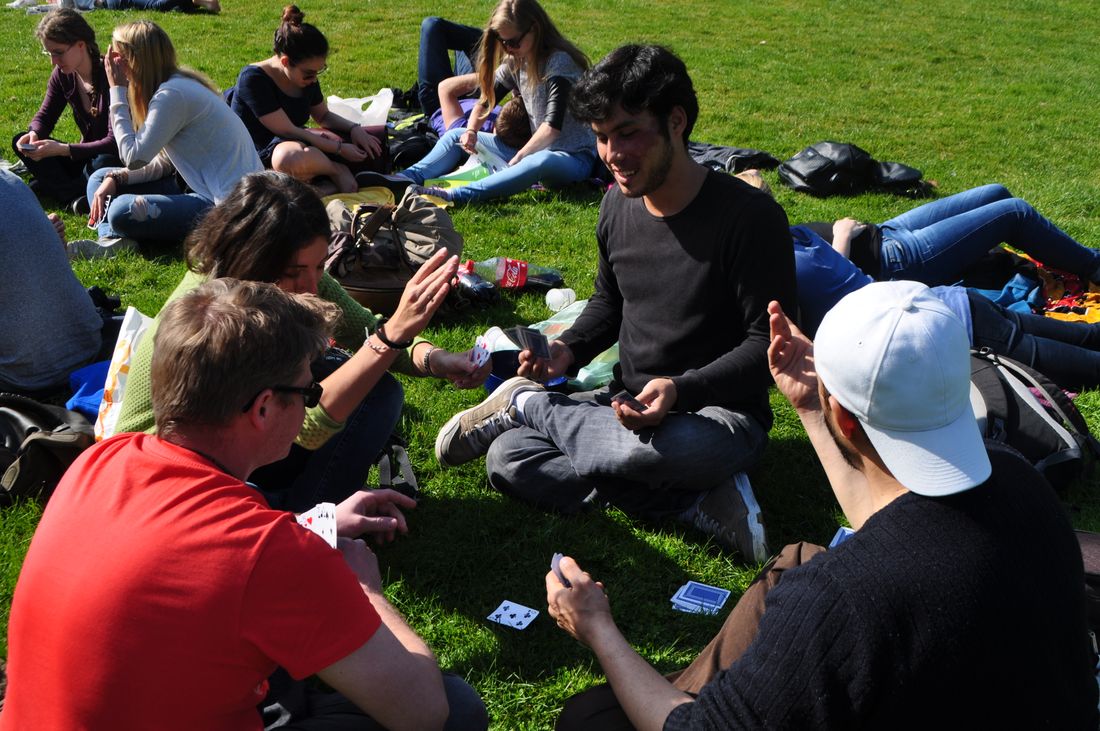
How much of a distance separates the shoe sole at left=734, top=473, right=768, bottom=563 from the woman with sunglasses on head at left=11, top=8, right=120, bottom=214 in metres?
5.58

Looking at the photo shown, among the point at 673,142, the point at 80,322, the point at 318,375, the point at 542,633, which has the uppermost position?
the point at 673,142

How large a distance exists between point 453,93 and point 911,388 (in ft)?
25.2

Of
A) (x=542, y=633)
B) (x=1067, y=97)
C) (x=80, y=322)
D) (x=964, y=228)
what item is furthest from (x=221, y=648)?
(x=1067, y=97)

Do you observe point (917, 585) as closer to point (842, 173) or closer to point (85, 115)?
point (842, 173)

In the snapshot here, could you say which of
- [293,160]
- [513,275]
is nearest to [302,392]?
[513,275]

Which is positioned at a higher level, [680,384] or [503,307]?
[680,384]

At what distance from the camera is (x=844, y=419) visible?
218cm

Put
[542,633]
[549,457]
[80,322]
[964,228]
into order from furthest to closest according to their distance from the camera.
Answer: [964,228] → [80,322] → [549,457] → [542,633]

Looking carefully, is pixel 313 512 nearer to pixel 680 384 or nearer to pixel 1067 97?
pixel 680 384

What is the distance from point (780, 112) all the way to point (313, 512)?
29.5 feet

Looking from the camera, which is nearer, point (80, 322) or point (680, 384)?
point (680, 384)

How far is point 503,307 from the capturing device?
604 centimetres

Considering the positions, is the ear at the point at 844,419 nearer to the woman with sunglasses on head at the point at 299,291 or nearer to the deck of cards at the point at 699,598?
the woman with sunglasses on head at the point at 299,291

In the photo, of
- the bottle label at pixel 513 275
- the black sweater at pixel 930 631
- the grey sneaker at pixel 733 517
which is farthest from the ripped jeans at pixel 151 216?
the black sweater at pixel 930 631
